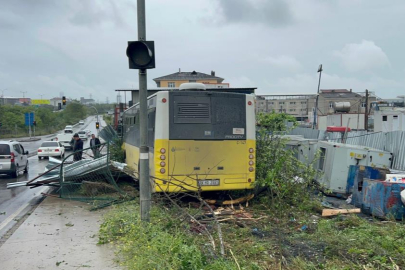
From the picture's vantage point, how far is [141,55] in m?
7.10

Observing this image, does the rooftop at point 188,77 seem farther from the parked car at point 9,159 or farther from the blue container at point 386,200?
the blue container at point 386,200

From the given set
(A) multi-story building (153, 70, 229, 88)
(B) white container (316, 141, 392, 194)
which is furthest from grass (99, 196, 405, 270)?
(A) multi-story building (153, 70, 229, 88)

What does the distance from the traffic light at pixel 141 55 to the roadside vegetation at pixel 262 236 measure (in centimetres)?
257

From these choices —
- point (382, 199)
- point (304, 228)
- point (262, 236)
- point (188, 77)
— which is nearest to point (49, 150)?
point (382, 199)

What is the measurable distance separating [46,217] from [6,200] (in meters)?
4.00

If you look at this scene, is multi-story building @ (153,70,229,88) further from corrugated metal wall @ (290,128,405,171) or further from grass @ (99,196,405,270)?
grass @ (99,196,405,270)

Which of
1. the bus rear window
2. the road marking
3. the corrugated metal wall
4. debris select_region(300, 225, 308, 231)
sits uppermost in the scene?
the bus rear window

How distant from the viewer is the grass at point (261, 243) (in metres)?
5.44

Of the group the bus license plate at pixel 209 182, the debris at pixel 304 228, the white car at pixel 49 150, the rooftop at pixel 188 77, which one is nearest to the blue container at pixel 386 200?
the debris at pixel 304 228

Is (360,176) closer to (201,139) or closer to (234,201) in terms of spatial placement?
(234,201)

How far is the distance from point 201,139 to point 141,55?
316 cm

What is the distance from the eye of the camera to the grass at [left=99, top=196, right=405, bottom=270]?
17.8 feet

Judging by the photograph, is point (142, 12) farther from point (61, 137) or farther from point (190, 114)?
point (61, 137)

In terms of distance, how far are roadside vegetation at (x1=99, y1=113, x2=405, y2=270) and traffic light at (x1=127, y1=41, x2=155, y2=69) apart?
257 cm
